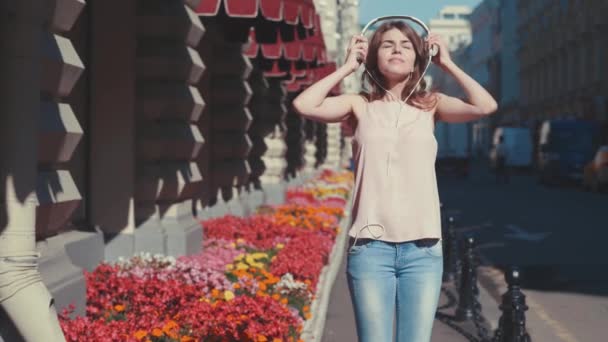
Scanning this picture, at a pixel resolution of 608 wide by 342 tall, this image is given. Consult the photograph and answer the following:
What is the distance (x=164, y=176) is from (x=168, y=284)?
3114 mm

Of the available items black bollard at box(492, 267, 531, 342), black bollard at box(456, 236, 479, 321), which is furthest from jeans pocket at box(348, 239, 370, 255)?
black bollard at box(456, 236, 479, 321)

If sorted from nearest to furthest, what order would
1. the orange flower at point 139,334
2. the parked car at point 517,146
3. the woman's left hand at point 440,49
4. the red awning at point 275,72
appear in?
1. the woman's left hand at point 440,49
2. the orange flower at point 139,334
3. the red awning at point 275,72
4. the parked car at point 517,146

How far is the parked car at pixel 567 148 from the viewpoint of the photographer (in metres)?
46.0

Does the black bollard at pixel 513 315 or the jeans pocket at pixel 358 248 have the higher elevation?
the jeans pocket at pixel 358 248

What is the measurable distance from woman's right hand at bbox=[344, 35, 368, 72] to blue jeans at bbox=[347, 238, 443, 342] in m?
0.77

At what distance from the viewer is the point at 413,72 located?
4605 millimetres

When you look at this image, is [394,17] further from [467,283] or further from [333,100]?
[467,283]

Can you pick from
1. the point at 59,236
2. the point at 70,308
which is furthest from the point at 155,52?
the point at 70,308

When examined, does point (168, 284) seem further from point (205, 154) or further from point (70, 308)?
point (205, 154)

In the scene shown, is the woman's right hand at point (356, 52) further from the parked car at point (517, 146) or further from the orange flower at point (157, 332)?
the parked car at point (517, 146)

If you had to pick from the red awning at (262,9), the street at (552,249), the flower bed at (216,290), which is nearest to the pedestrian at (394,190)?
the flower bed at (216,290)

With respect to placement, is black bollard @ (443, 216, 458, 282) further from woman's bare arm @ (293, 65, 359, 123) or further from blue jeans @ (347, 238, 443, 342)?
blue jeans @ (347, 238, 443, 342)

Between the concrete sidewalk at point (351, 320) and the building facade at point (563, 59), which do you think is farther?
the building facade at point (563, 59)

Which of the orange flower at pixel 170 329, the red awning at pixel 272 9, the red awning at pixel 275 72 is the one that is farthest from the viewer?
the red awning at pixel 275 72
